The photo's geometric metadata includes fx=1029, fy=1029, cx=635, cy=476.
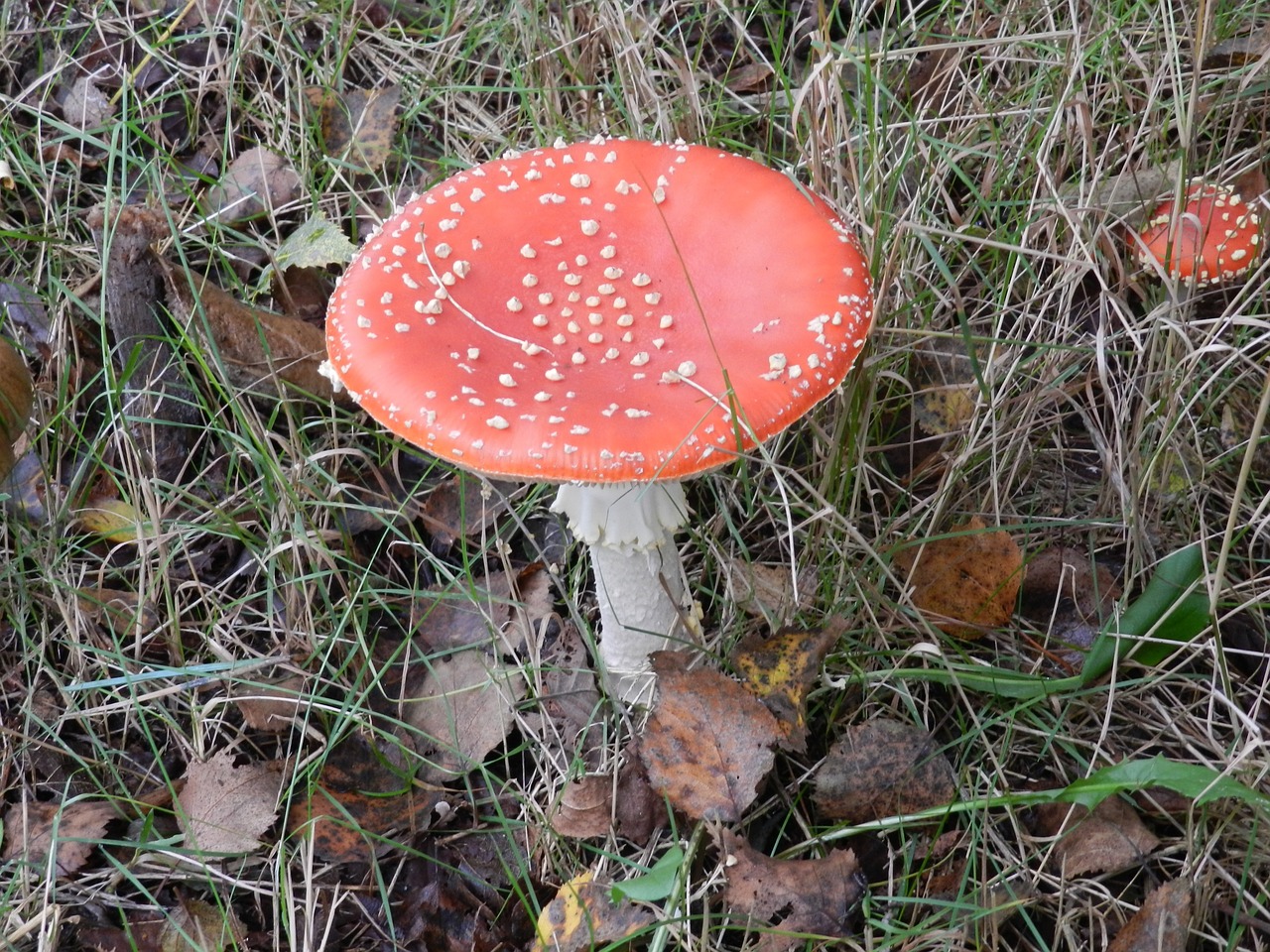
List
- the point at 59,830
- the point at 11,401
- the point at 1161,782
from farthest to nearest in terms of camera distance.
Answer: the point at 11,401 < the point at 59,830 < the point at 1161,782

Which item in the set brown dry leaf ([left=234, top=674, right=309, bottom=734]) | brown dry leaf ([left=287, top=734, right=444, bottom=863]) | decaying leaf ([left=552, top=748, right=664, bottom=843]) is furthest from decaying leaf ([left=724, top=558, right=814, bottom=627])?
brown dry leaf ([left=234, top=674, right=309, bottom=734])

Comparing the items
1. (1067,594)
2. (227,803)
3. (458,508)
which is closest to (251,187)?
(458,508)

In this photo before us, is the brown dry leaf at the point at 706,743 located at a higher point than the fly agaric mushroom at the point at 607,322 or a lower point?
lower

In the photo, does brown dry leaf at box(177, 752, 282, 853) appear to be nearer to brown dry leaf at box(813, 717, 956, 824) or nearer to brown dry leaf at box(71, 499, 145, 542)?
brown dry leaf at box(71, 499, 145, 542)

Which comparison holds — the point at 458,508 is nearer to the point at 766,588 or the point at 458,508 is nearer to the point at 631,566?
the point at 631,566

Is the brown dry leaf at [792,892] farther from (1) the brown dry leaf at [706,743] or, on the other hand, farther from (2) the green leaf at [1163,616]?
(2) the green leaf at [1163,616]

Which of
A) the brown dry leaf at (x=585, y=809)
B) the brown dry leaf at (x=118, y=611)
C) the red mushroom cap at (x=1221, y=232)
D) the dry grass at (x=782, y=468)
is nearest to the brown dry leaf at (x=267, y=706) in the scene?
the dry grass at (x=782, y=468)
